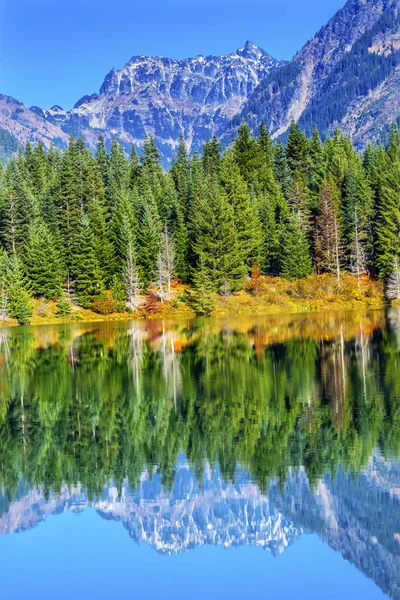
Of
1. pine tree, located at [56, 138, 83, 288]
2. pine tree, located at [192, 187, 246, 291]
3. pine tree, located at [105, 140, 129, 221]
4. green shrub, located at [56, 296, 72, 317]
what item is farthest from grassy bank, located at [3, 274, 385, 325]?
pine tree, located at [105, 140, 129, 221]

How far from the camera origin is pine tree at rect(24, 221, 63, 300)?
9881cm

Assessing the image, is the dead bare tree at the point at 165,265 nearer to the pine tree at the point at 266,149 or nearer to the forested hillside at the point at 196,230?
the forested hillside at the point at 196,230

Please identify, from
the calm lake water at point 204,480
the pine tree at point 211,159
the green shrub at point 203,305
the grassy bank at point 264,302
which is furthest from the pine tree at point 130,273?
the calm lake water at point 204,480

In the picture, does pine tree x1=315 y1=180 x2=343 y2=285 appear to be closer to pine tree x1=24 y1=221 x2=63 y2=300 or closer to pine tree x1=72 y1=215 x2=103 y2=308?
pine tree x1=72 y1=215 x2=103 y2=308

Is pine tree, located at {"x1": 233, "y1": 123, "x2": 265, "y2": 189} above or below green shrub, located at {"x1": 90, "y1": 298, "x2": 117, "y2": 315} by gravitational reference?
above

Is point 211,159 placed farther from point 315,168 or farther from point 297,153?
point 315,168

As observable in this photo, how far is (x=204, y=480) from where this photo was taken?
19969 mm

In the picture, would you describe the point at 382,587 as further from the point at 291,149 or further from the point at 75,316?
the point at 291,149

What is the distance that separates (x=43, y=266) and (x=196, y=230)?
19.6 meters

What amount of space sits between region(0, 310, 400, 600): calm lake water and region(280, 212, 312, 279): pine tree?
63.8 meters

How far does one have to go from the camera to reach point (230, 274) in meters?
101

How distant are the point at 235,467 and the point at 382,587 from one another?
7.01 m

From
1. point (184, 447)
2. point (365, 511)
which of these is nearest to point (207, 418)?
point (184, 447)

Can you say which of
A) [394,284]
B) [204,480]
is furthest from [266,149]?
[204,480]
